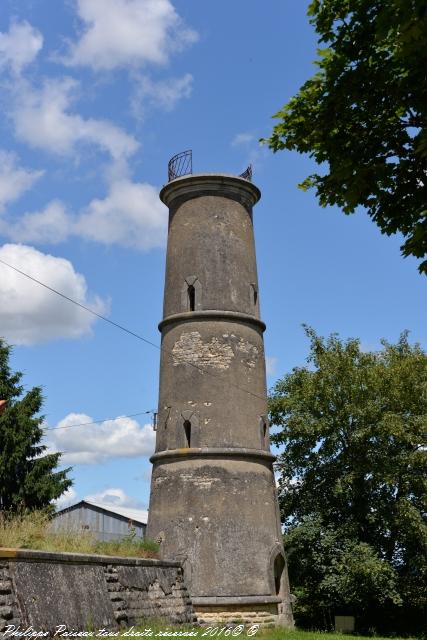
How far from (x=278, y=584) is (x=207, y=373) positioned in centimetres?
560

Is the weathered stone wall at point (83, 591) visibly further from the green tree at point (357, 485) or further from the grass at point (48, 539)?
the green tree at point (357, 485)

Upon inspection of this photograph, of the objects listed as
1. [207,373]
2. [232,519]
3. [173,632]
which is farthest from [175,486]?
[173,632]

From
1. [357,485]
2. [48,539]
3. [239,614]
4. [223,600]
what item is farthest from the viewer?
[357,485]

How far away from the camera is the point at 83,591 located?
11.3 metres

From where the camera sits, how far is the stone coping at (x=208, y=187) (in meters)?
19.2

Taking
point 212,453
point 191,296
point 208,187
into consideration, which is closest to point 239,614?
point 212,453

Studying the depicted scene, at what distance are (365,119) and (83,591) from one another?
8552mm

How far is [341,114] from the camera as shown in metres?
8.04

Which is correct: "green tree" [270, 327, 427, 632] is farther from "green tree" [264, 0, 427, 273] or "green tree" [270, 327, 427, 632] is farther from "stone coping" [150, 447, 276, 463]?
"green tree" [264, 0, 427, 273]

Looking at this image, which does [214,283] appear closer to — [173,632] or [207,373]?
[207,373]

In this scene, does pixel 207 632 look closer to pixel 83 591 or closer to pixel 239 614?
pixel 239 614

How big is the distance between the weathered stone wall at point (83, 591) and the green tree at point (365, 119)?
691cm

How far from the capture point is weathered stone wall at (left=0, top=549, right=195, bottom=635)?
979 centimetres

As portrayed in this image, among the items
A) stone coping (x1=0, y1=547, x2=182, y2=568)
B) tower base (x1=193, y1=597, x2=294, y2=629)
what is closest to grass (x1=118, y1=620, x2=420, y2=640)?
tower base (x1=193, y1=597, x2=294, y2=629)
